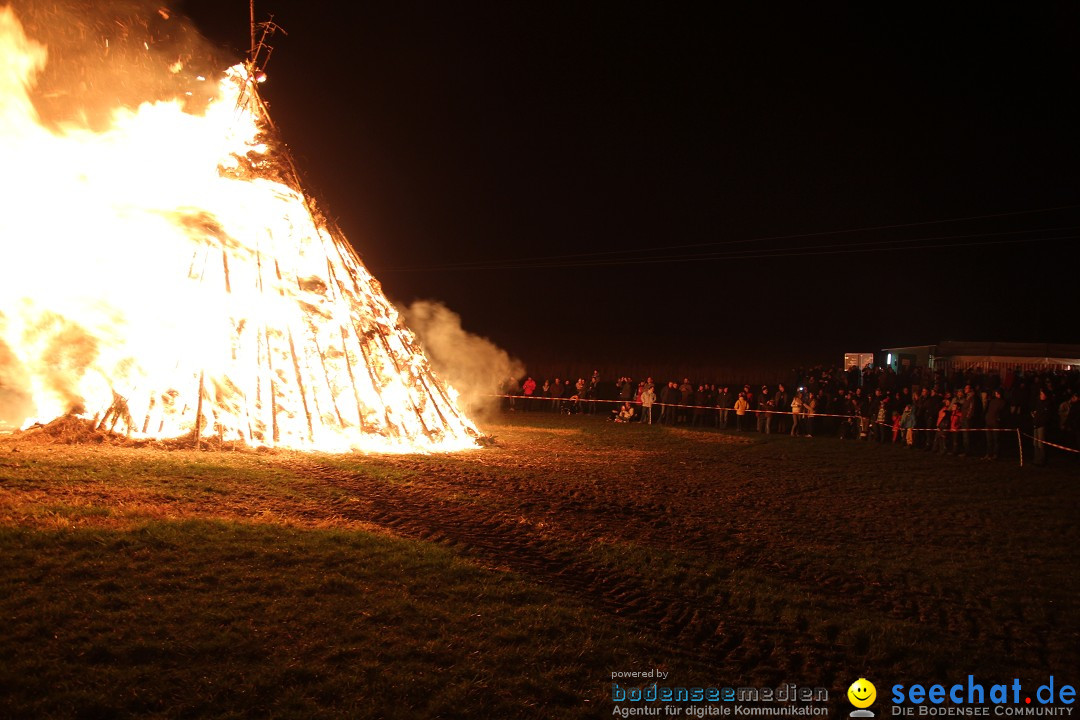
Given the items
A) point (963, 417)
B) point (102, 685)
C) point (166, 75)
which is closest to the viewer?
point (102, 685)

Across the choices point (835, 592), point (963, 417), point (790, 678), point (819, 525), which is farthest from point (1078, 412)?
point (790, 678)

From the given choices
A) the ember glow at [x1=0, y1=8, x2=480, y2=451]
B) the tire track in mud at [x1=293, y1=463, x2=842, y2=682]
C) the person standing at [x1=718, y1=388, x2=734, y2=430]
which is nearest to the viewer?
the tire track in mud at [x1=293, y1=463, x2=842, y2=682]

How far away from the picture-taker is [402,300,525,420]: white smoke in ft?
85.9

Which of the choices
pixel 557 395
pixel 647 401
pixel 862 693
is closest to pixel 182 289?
pixel 862 693

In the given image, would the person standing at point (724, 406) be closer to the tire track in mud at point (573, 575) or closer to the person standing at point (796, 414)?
the person standing at point (796, 414)

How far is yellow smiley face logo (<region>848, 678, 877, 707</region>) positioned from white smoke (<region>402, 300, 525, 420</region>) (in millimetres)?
19809

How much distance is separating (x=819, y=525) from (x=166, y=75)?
14846mm

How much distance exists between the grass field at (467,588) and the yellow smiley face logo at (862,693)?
0.50ft

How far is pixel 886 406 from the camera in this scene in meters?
20.2

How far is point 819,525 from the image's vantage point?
32.3ft

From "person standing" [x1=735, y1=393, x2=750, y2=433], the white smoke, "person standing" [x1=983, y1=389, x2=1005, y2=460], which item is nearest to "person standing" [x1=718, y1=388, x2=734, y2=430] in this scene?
"person standing" [x1=735, y1=393, x2=750, y2=433]

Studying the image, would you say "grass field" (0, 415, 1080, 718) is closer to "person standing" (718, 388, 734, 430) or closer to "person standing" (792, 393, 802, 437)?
"person standing" (792, 393, 802, 437)

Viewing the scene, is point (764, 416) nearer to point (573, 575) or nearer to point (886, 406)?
point (886, 406)

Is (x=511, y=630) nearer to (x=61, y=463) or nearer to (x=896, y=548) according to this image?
(x=896, y=548)
